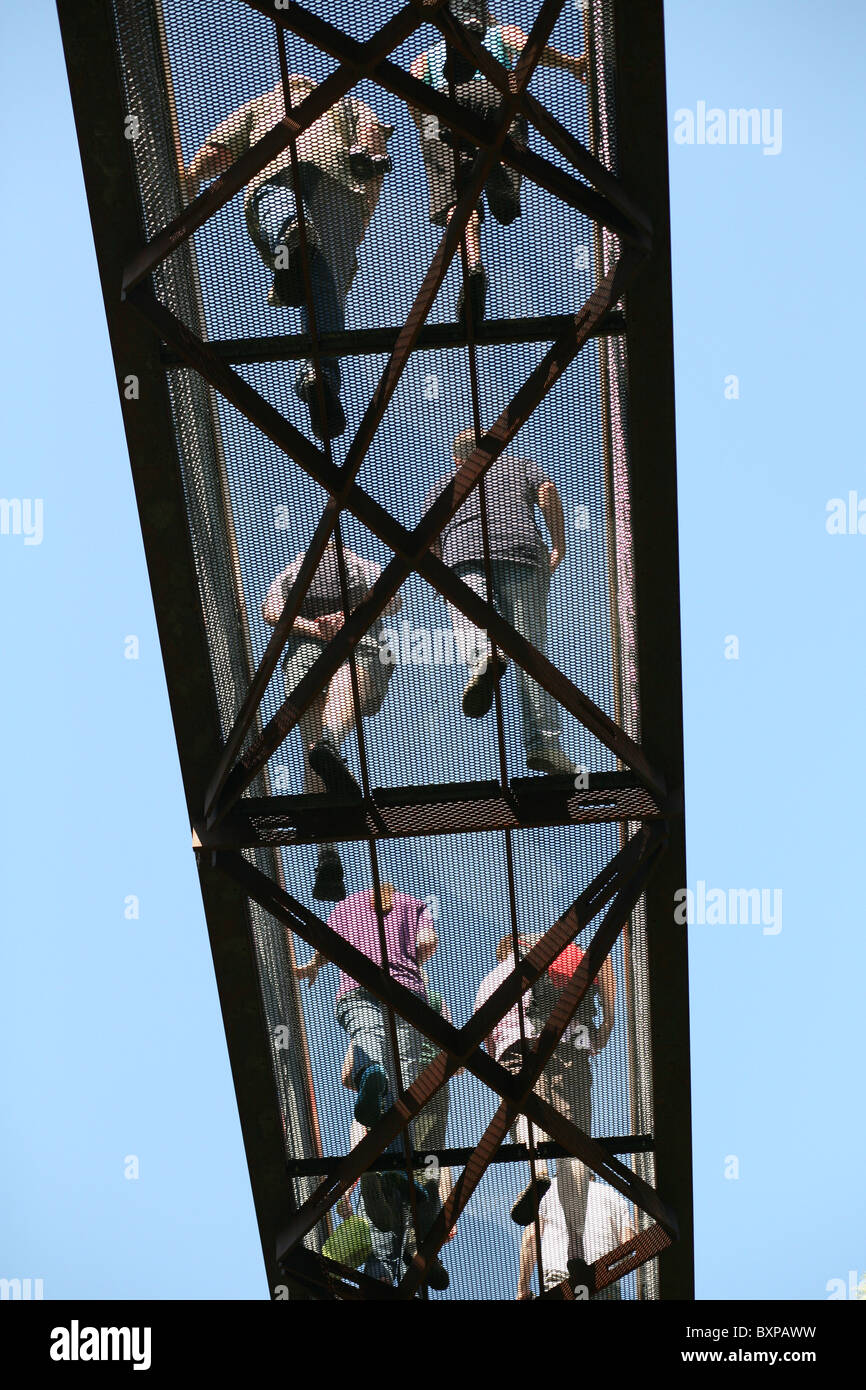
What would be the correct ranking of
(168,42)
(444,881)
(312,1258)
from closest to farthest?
(168,42) < (444,881) < (312,1258)

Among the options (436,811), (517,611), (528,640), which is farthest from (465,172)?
(436,811)

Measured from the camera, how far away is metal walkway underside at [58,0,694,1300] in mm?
8828

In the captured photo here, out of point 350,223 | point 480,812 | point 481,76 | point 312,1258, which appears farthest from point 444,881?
point 481,76

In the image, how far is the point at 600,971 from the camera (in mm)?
11094

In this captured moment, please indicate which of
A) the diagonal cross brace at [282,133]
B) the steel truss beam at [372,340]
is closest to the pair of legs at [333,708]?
the steel truss beam at [372,340]

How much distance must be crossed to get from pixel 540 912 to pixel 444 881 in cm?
70

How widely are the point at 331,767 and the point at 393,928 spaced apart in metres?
1.24

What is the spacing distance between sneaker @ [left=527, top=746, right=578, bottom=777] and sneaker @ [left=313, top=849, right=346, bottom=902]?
1.41 metres

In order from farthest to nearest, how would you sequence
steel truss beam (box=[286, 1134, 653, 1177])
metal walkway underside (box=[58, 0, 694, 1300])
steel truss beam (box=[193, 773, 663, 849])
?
1. steel truss beam (box=[286, 1134, 653, 1177])
2. steel truss beam (box=[193, 773, 663, 849])
3. metal walkway underside (box=[58, 0, 694, 1300])

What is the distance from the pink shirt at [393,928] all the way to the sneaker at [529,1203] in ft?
6.57

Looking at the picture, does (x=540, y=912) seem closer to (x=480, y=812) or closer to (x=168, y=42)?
(x=480, y=812)

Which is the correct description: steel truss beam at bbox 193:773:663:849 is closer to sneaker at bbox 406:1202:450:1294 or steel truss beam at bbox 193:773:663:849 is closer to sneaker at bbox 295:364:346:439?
sneaker at bbox 295:364:346:439

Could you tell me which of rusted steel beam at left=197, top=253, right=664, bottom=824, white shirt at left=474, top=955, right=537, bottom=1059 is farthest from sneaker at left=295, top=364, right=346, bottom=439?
A: white shirt at left=474, top=955, right=537, bottom=1059

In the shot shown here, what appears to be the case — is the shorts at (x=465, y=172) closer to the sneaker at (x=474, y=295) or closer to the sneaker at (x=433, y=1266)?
the sneaker at (x=474, y=295)
